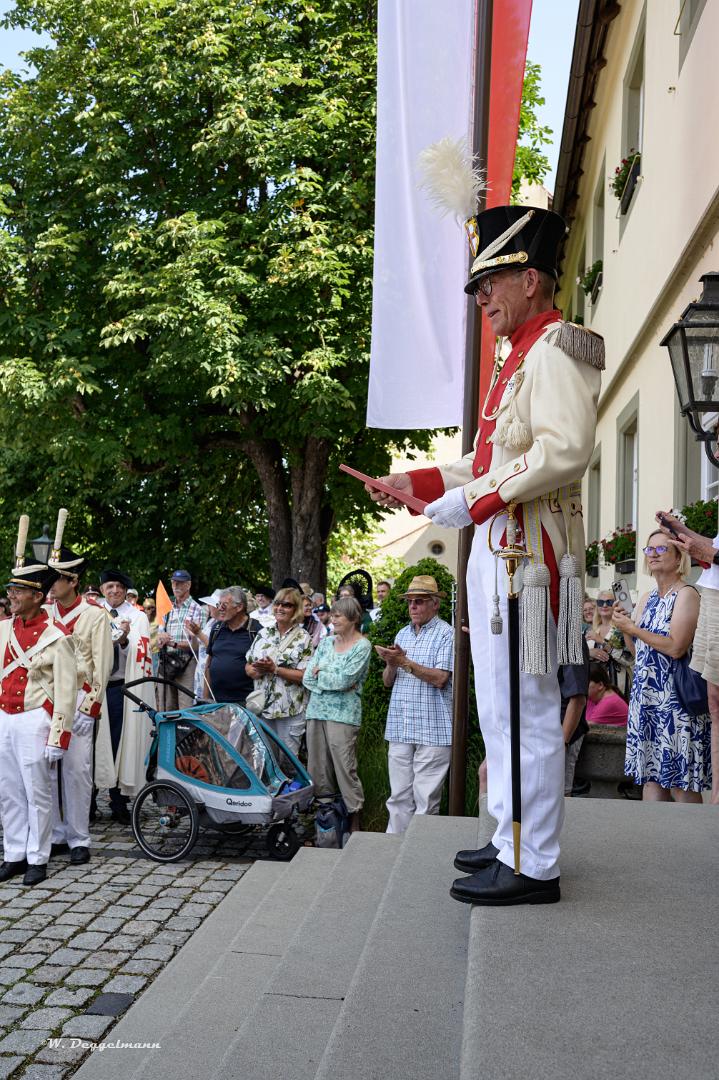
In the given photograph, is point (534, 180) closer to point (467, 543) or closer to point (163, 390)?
point (163, 390)

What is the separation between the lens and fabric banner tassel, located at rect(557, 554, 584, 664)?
325 cm

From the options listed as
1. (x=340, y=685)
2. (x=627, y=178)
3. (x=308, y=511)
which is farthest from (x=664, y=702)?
(x=308, y=511)

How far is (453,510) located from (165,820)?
5211 mm

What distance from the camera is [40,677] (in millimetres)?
7363

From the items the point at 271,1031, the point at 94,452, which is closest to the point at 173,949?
the point at 271,1031

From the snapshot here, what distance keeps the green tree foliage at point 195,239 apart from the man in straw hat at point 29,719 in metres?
8.52

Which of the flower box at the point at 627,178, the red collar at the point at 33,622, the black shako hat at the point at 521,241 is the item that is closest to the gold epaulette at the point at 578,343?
the black shako hat at the point at 521,241

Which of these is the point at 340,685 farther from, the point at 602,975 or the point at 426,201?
the point at 602,975

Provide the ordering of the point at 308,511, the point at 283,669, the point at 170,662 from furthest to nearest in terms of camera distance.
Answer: the point at 308,511 → the point at 170,662 → the point at 283,669

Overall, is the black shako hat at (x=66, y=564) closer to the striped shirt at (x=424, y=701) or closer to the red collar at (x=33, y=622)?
the red collar at (x=33, y=622)

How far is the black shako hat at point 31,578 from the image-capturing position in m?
7.39

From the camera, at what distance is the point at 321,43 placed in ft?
55.1

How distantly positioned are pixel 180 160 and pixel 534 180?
5896mm

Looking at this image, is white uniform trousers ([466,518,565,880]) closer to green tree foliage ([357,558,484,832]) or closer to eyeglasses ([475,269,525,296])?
eyeglasses ([475,269,525,296])
